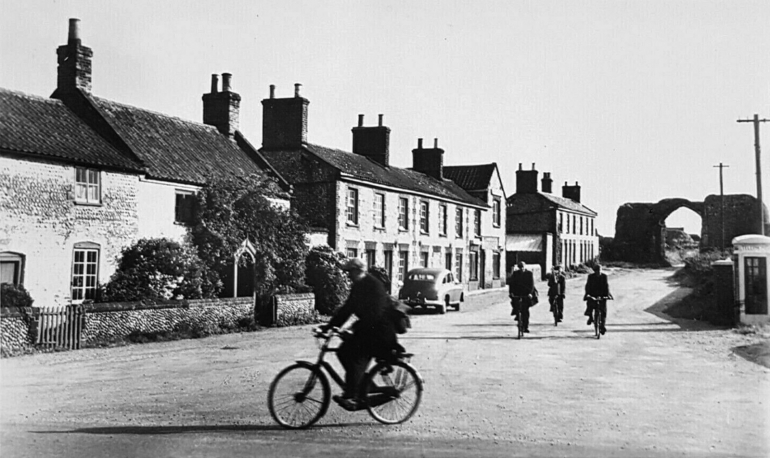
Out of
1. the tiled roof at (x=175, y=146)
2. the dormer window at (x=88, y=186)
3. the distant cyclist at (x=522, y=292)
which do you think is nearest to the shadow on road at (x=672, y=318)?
the distant cyclist at (x=522, y=292)

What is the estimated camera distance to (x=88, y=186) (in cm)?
1928

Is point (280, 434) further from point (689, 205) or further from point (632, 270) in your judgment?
point (689, 205)

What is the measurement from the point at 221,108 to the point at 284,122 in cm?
302

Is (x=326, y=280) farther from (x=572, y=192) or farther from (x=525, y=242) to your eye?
(x=572, y=192)

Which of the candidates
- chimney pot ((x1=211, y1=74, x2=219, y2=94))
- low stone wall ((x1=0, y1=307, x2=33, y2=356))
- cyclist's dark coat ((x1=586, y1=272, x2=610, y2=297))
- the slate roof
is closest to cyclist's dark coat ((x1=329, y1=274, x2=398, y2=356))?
low stone wall ((x1=0, y1=307, x2=33, y2=356))

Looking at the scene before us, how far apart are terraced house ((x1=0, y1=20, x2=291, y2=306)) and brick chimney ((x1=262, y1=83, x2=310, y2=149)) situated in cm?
512

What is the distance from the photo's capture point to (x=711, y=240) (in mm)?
55344

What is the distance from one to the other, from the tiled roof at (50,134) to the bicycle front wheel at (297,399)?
12590 millimetres

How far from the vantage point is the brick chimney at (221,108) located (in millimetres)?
28875

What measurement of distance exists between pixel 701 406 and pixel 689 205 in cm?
6378

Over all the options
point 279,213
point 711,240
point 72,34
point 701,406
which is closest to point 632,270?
point 711,240

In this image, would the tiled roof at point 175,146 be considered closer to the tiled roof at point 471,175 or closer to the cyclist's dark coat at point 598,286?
the cyclist's dark coat at point 598,286

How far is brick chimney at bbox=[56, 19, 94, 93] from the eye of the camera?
72.7 ft

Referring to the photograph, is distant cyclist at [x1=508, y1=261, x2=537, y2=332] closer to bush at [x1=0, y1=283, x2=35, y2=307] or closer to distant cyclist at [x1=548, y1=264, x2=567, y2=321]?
distant cyclist at [x1=548, y1=264, x2=567, y2=321]
